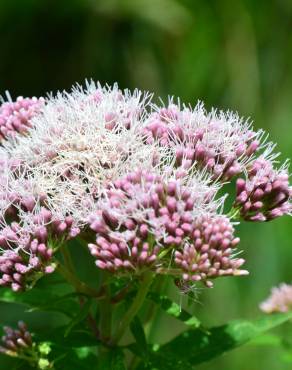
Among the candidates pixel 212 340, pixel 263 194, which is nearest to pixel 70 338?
pixel 212 340

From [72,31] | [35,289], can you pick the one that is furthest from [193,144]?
[72,31]

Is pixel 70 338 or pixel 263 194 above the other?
pixel 263 194

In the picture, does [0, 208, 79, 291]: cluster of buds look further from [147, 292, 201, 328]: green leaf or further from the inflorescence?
[147, 292, 201, 328]: green leaf

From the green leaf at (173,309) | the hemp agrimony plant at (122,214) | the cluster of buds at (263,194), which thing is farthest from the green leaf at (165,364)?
the cluster of buds at (263,194)

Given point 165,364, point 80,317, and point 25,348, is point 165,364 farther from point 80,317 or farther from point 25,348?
point 25,348

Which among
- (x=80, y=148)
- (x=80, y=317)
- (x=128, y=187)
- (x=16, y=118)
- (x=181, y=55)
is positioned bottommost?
(x=80, y=317)

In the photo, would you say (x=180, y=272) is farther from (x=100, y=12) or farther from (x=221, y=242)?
(x=100, y=12)

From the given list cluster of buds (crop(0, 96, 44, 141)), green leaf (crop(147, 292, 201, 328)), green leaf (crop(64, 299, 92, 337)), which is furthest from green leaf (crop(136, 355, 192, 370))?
cluster of buds (crop(0, 96, 44, 141))
